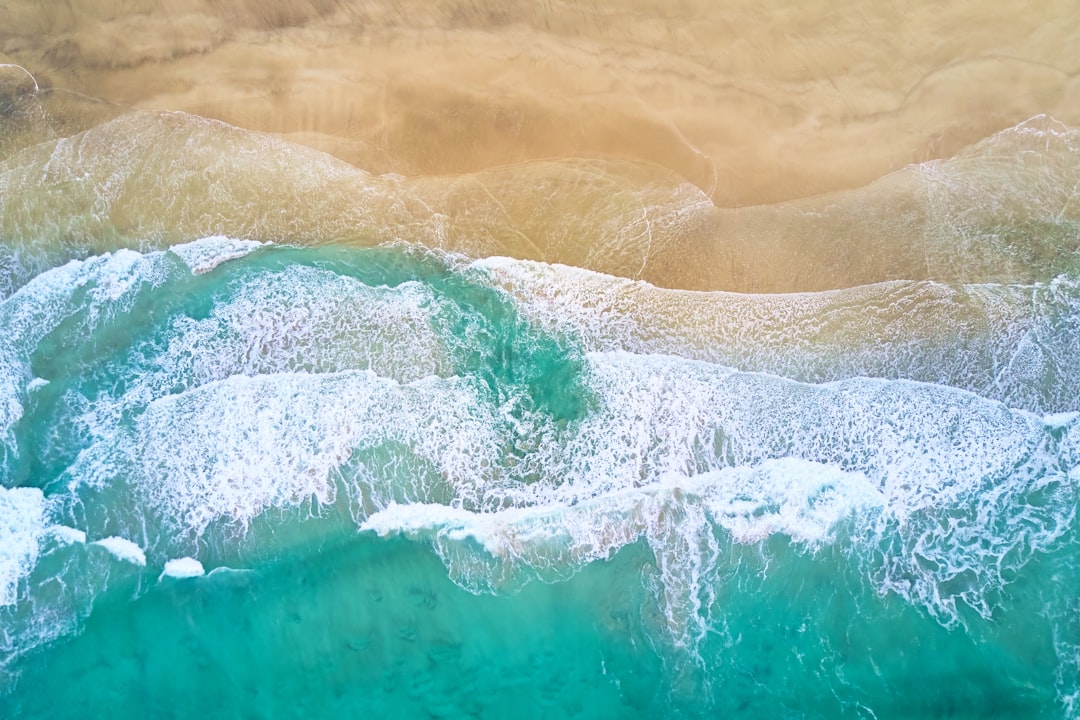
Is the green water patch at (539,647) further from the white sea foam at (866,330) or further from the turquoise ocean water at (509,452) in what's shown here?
the white sea foam at (866,330)

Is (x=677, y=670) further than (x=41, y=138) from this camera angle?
No

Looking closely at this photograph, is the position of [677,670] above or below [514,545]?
below

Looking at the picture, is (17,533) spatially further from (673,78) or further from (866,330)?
(866,330)

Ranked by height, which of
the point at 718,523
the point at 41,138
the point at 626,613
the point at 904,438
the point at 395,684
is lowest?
the point at 395,684

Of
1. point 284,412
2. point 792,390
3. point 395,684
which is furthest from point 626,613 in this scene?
point 284,412

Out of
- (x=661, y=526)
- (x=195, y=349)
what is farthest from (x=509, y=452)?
(x=195, y=349)

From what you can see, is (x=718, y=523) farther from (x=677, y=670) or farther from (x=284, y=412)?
(x=284, y=412)
